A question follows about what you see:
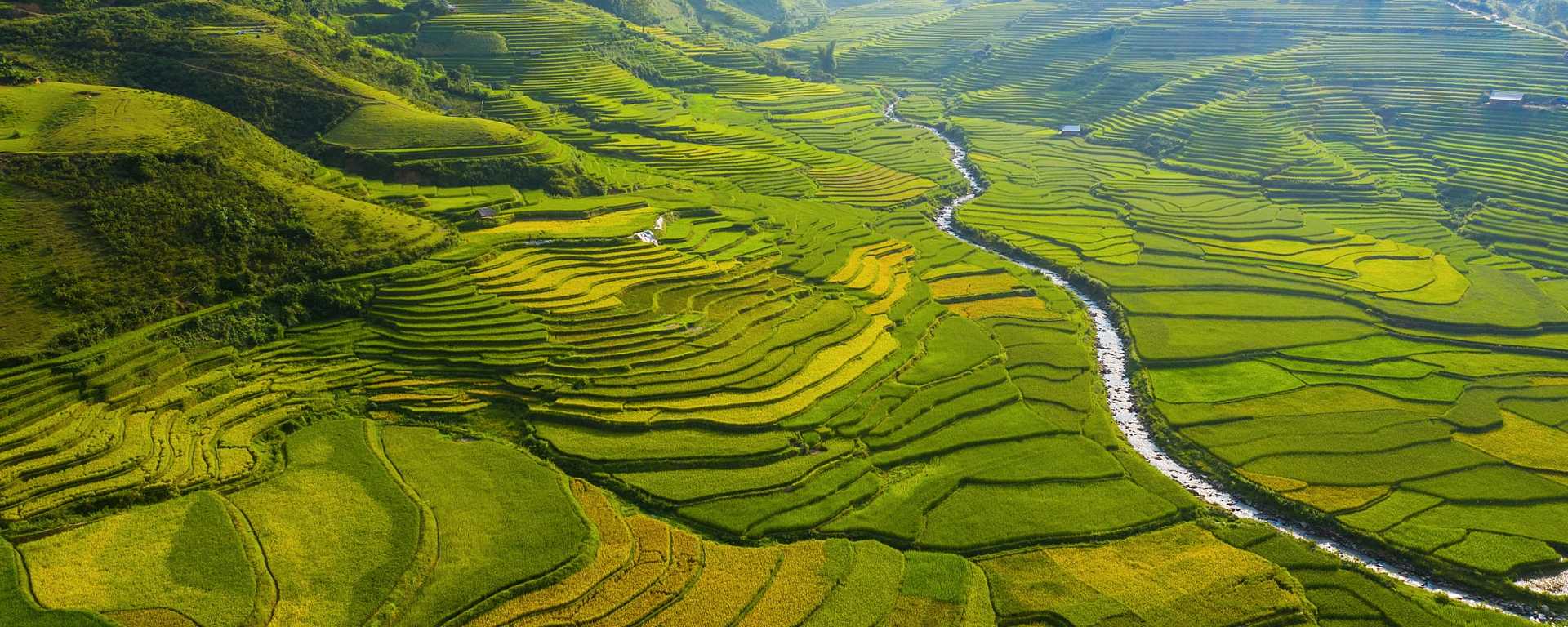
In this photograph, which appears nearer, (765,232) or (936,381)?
(936,381)

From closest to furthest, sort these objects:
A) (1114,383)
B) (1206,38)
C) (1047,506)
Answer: (1047,506) → (1114,383) → (1206,38)

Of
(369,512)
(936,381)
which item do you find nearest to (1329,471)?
(936,381)

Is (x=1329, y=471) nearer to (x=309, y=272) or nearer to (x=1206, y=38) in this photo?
(x=309, y=272)

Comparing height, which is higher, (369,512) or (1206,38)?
(1206,38)

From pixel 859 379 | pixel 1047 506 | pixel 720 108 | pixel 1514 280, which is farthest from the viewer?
pixel 720 108

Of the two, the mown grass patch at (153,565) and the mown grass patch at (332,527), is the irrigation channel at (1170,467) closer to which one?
the mown grass patch at (332,527)

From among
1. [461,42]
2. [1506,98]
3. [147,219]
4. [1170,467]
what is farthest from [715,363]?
[1506,98]

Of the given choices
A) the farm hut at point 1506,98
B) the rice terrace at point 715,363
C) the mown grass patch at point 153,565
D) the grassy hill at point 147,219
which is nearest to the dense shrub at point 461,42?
the rice terrace at point 715,363

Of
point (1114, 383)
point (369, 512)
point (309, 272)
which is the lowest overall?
point (1114, 383)
